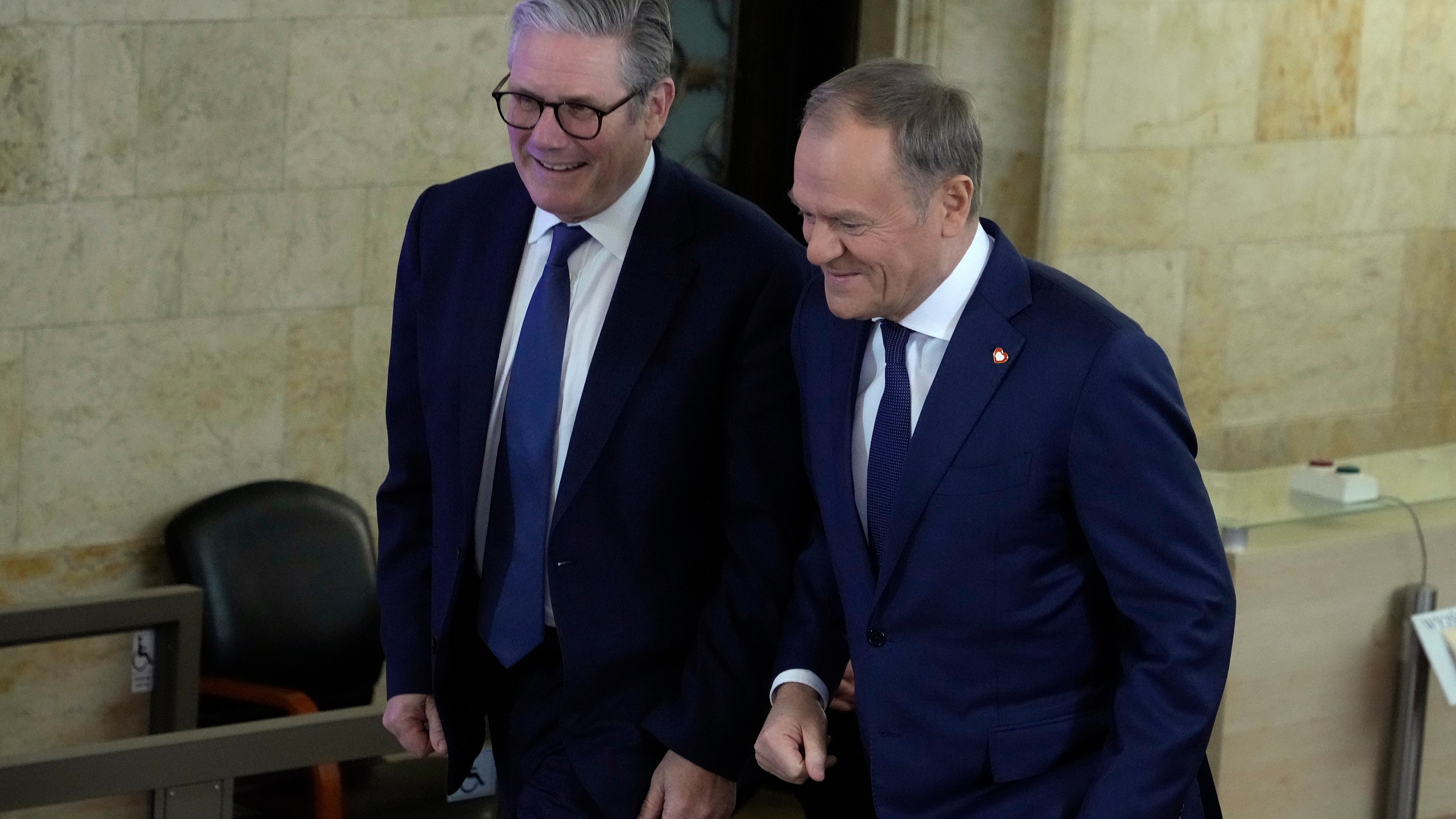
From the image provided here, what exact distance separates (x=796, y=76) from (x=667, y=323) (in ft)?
11.3

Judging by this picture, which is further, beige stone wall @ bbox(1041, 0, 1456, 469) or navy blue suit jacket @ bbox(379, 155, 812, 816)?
beige stone wall @ bbox(1041, 0, 1456, 469)

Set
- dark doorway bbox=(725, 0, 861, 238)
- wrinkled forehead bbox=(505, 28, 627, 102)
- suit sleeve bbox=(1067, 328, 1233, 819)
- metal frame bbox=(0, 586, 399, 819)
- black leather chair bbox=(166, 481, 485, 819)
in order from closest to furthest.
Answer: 1. suit sleeve bbox=(1067, 328, 1233, 819)
2. wrinkled forehead bbox=(505, 28, 627, 102)
3. metal frame bbox=(0, 586, 399, 819)
4. black leather chair bbox=(166, 481, 485, 819)
5. dark doorway bbox=(725, 0, 861, 238)

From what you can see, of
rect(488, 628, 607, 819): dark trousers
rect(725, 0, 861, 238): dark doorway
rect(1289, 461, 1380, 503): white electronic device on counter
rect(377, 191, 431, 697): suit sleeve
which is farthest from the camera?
rect(725, 0, 861, 238): dark doorway

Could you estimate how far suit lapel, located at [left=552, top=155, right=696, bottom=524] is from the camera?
2492 millimetres

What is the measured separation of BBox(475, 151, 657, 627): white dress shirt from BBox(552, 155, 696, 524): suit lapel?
0.02 metres

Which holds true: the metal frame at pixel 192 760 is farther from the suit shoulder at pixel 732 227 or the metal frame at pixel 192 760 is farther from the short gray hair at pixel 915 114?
the short gray hair at pixel 915 114

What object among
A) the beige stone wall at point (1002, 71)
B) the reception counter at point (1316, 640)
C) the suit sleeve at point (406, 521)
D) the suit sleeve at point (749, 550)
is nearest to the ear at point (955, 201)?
the suit sleeve at point (749, 550)

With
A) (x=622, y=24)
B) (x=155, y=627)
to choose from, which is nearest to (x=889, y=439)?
(x=622, y=24)

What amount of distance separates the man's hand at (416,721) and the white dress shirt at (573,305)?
28 cm

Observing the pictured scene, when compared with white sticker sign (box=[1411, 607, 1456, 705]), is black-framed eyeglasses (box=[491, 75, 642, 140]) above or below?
above

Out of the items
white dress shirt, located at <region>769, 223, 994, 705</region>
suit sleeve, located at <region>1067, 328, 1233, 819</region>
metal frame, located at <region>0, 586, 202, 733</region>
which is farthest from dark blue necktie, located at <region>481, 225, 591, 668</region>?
metal frame, located at <region>0, 586, 202, 733</region>

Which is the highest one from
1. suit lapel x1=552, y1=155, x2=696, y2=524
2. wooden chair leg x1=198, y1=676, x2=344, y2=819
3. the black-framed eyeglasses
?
the black-framed eyeglasses

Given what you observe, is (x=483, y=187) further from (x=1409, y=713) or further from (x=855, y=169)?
(x=1409, y=713)

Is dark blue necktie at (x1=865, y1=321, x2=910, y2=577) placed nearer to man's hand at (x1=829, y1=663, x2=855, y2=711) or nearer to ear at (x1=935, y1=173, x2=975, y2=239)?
ear at (x1=935, y1=173, x2=975, y2=239)
